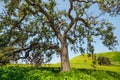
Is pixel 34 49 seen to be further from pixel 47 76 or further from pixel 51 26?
pixel 47 76

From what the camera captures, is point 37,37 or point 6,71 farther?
point 37,37

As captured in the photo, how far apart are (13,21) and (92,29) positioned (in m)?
9.20

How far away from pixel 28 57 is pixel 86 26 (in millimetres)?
7716

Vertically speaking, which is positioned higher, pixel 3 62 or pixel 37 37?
pixel 37 37

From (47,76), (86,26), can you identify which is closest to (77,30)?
(86,26)

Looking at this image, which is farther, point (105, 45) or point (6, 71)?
point (105, 45)

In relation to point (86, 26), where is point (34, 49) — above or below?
below

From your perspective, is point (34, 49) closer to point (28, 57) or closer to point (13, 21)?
point (28, 57)

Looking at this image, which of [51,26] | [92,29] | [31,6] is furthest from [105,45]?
[31,6]

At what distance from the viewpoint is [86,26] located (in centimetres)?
4134

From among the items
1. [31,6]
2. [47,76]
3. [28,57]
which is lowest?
[47,76]

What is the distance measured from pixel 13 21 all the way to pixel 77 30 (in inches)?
298

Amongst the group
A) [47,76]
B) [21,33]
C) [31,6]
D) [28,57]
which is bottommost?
[47,76]

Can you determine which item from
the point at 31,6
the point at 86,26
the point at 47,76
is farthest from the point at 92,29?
the point at 47,76
